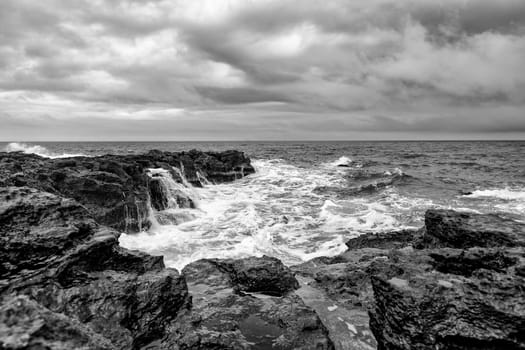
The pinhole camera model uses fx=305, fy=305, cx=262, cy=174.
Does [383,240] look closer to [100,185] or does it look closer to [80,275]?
[80,275]

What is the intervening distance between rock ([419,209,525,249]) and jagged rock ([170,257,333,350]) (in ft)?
13.1

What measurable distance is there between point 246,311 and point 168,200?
14428 millimetres

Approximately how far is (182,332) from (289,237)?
9419 mm

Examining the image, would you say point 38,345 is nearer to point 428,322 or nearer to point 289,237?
point 428,322

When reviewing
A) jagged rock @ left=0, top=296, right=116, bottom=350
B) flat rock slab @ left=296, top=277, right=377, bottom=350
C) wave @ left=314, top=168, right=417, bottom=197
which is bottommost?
wave @ left=314, top=168, right=417, bottom=197

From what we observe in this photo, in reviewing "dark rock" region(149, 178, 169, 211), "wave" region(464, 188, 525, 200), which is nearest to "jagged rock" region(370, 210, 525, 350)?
"dark rock" region(149, 178, 169, 211)

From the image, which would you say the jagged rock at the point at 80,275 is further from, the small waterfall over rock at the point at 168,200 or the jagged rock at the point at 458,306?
the small waterfall over rock at the point at 168,200

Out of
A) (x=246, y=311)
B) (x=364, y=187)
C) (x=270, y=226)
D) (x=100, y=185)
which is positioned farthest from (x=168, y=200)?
(x=364, y=187)

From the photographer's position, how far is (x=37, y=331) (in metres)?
2.36

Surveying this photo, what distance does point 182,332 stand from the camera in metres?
4.54

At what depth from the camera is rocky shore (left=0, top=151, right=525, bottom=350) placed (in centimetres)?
388

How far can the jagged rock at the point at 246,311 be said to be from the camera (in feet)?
14.8

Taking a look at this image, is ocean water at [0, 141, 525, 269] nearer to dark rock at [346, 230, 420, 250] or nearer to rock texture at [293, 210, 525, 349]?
dark rock at [346, 230, 420, 250]

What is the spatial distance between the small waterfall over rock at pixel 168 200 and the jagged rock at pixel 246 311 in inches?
358
